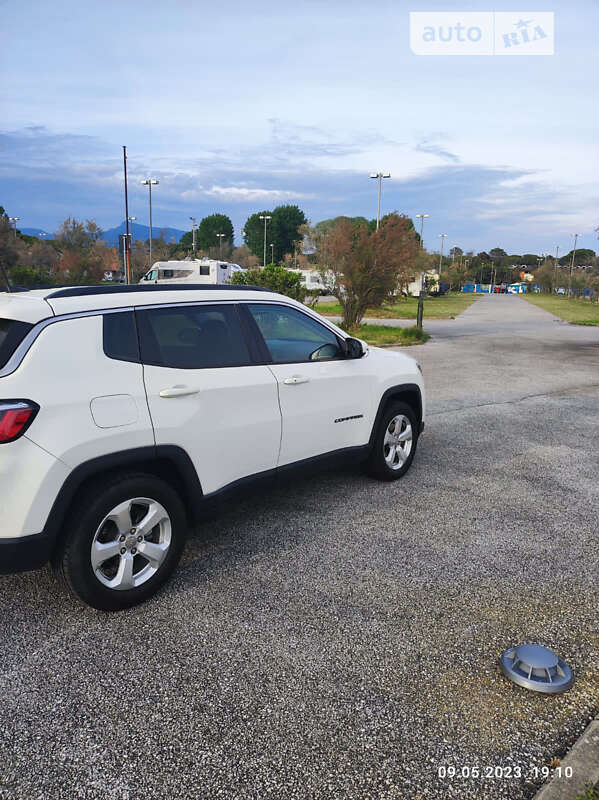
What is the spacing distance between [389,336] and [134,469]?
49.8ft

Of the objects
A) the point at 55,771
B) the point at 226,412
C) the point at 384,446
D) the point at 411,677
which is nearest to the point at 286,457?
the point at 226,412

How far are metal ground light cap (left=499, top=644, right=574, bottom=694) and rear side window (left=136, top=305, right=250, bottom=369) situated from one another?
2300mm

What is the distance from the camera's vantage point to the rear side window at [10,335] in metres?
A: 3.07

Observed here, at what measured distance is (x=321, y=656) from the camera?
3.07 meters

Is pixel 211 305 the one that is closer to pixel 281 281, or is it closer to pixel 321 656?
pixel 321 656

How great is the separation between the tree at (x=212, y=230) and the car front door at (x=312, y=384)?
123586 mm

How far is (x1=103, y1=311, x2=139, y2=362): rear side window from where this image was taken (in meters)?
3.38

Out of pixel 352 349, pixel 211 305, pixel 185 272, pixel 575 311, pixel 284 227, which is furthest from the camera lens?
pixel 284 227

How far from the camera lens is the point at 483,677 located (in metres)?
2.94

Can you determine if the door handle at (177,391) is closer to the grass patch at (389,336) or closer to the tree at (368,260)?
the grass patch at (389,336)

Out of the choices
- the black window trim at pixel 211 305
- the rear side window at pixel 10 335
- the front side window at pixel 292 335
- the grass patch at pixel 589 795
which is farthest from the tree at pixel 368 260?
the grass patch at pixel 589 795

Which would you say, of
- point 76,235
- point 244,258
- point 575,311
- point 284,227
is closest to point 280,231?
point 284,227

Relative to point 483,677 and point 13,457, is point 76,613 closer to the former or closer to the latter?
point 13,457

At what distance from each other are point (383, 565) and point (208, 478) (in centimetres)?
127
